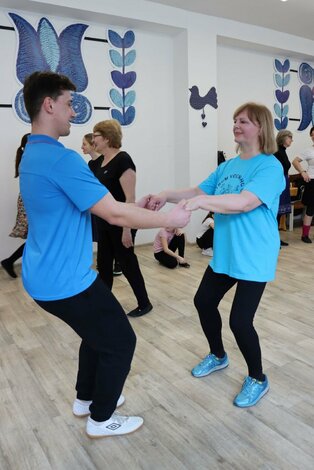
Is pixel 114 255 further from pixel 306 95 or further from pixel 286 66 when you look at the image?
pixel 306 95

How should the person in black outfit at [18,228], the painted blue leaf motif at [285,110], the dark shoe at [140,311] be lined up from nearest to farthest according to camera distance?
the dark shoe at [140,311], the person in black outfit at [18,228], the painted blue leaf motif at [285,110]

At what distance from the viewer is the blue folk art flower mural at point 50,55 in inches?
167

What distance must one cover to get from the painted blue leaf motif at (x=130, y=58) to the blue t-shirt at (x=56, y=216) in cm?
400

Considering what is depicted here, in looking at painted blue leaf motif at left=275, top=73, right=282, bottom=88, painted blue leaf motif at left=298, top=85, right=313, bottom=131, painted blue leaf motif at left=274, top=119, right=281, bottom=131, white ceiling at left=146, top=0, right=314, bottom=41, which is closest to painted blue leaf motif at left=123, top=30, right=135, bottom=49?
white ceiling at left=146, top=0, right=314, bottom=41

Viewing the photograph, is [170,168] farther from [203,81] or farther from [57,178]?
[57,178]

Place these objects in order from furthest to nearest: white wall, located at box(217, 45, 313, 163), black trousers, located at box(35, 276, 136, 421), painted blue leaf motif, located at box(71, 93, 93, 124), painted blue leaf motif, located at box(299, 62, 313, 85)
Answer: painted blue leaf motif, located at box(299, 62, 313, 85) < white wall, located at box(217, 45, 313, 163) < painted blue leaf motif, located at box(71, 93, 93, 124) < black trousers, located at box(35, 276, 136, 421)

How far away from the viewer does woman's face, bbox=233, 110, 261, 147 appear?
177 centimetres

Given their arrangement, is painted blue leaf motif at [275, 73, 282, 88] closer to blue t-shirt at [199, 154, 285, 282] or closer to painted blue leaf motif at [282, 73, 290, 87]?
painted blue leaf motif at [282, 73, 290, 87]

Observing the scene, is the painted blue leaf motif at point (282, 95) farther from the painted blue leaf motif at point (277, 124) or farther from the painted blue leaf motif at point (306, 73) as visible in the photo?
the painted blue leaf motif at point (306, 73)

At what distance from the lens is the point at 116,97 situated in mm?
4898

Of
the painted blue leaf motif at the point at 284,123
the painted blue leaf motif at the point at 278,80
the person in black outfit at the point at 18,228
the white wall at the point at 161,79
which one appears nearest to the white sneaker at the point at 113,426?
the person in black outfit at the point at 18,228

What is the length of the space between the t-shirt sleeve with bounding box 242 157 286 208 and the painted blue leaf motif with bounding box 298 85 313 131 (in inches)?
227

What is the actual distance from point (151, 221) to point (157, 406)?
1010 millimetres

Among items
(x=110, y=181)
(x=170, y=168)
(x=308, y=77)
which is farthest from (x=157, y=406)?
(x=308, y=77)
